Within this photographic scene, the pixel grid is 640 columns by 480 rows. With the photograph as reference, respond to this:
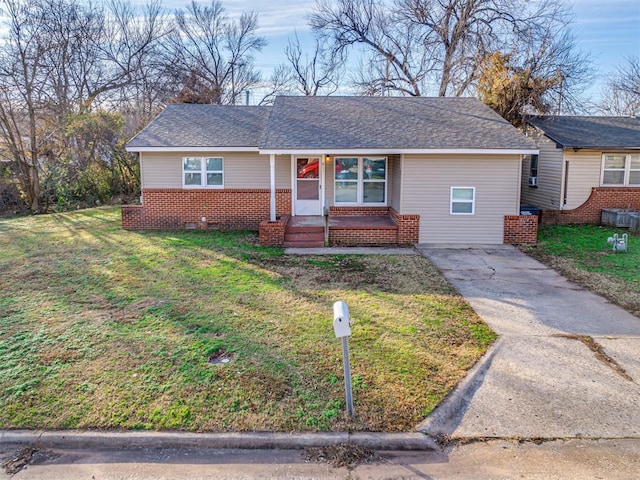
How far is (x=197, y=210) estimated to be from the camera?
1447 centimetres

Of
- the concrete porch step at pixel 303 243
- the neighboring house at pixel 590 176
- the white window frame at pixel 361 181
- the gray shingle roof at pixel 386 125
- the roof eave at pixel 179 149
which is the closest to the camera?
the concrete porch step at pixel 303 243

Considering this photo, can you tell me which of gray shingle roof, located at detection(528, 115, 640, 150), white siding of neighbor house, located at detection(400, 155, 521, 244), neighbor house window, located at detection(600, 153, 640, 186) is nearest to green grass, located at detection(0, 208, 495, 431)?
white siding of neighbor house, located at detection(400, 155, 521, 244)

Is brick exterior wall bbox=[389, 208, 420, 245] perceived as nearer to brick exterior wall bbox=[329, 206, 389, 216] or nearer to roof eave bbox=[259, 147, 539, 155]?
roof eave bbox=[259, 147, 539, 155]

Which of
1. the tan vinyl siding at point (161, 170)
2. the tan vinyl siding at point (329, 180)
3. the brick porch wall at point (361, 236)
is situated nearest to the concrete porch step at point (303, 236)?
the brick porch wall at point (361, 236)

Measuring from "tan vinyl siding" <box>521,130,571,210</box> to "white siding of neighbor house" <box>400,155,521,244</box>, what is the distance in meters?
4.46

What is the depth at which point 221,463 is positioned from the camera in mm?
3826

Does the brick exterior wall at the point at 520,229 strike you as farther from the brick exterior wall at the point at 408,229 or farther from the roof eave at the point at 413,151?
the brick exterior wall at the point at 408,229

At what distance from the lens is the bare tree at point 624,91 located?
3203cm

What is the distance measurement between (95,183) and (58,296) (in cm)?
1555

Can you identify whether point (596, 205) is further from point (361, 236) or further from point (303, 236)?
point (303, 236)

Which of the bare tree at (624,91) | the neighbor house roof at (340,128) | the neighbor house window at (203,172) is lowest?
the neighbor house window at (203,172)

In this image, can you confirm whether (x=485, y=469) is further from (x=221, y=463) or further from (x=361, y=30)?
(x=361, y=30)

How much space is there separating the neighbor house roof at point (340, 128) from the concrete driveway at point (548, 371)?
5.00m

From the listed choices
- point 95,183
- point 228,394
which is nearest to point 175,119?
point 95,183
